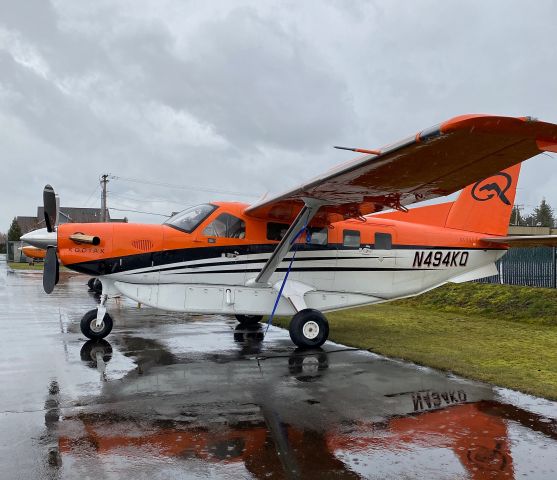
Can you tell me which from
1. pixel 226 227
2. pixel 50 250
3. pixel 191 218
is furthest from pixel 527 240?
pixel 50 250

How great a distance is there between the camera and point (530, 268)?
15844mm

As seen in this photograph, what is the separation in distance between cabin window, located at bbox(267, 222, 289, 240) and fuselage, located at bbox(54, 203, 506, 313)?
→ 0.8 inches

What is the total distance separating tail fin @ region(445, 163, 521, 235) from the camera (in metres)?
11.5

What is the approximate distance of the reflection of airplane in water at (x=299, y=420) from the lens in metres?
4.04

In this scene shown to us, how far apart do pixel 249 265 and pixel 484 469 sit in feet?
21.4

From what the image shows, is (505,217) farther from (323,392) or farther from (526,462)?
(526,462)

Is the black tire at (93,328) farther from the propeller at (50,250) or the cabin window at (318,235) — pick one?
the cabin window at (318,235)

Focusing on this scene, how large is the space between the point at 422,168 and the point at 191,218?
4.79 metres

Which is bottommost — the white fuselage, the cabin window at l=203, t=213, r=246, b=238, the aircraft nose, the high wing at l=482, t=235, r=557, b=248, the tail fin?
the white fuselage

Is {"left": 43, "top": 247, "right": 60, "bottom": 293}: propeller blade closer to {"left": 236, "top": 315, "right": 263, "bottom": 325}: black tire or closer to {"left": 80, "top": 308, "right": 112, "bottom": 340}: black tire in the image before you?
{"left": 80, "top": 308, "right": 112, "bottom": 340}: black tire

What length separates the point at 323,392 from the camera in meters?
6.04

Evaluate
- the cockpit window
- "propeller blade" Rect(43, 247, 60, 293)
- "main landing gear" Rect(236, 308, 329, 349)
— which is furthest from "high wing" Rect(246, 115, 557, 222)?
"propeller blade" Rect(43, 247, 60, 293)

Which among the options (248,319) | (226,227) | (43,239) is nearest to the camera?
(43,239)

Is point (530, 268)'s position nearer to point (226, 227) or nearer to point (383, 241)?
point (383, 241)
